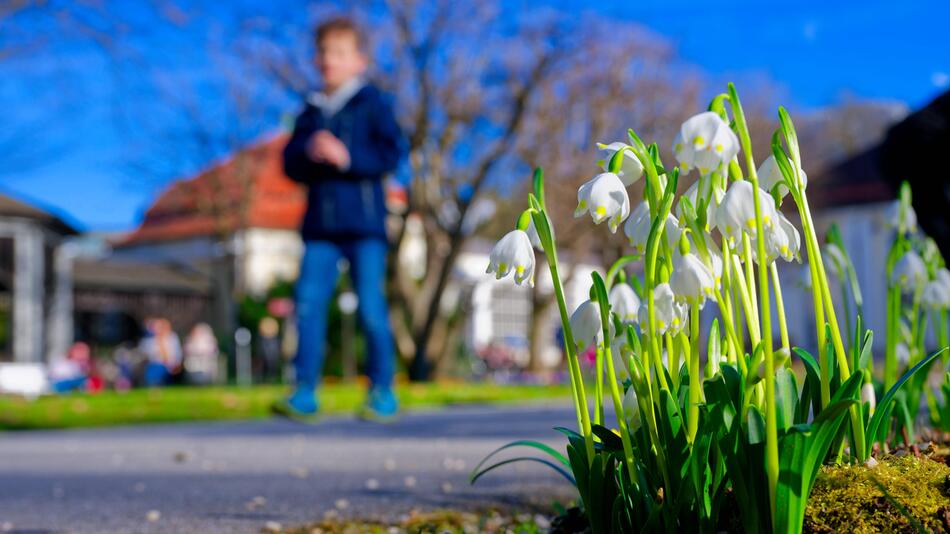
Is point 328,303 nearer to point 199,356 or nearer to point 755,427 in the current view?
point 755,427

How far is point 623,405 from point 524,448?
3318mm

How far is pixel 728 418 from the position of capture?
5.82 feet

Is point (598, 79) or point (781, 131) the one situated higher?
point (598, 79)

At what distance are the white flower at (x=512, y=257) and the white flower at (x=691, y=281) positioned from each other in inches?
9.8

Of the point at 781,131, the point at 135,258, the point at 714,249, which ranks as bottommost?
the point at 714,249

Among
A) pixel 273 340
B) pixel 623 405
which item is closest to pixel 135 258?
pixel 273 340

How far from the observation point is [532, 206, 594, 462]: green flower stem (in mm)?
1859

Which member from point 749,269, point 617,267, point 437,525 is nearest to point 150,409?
point 437,525

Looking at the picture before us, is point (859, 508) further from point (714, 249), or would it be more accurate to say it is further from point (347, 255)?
point (347, 255)

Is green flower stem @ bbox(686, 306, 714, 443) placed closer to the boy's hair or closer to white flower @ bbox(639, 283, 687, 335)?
white flower @ bbox(639, 283, 687, 335)

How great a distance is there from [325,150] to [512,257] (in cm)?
477

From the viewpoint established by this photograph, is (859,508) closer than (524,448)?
Yes

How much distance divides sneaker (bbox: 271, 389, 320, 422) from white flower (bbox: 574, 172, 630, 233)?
5.49 metres

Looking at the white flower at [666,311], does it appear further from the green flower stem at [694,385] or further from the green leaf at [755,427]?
the green leaf at [755,427]
